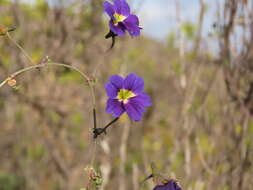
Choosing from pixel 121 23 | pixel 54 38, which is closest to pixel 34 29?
pixel 54 38

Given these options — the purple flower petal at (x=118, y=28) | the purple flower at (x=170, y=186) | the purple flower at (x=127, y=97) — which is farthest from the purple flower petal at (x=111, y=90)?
the purple flower at (x=170, y=186)

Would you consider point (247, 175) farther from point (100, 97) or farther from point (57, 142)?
point (57, 142)

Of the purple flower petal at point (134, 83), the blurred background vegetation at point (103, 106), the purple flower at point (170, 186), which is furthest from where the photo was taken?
the blurred background vegetation at point (103, 106)

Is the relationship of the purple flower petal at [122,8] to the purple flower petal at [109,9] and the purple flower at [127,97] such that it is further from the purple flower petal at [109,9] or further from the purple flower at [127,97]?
the purple flower at [127,97]

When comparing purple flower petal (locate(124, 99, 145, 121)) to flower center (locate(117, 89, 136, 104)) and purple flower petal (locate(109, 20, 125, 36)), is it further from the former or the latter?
purple flower petal (locate(109, 20, 125, 36))

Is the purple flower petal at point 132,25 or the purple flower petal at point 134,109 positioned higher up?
the purple flower petal at point 132,25

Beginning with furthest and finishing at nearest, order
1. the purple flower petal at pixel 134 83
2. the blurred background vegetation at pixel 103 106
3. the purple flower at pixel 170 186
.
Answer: the blurred background vegetation at pixel 103 106 < the purple flower petal at pixel 134 83 < the purple flower at pixel 170 186

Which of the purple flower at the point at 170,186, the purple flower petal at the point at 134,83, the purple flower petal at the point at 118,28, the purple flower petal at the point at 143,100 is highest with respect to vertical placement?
the purple flower petal at the point at 118,28
